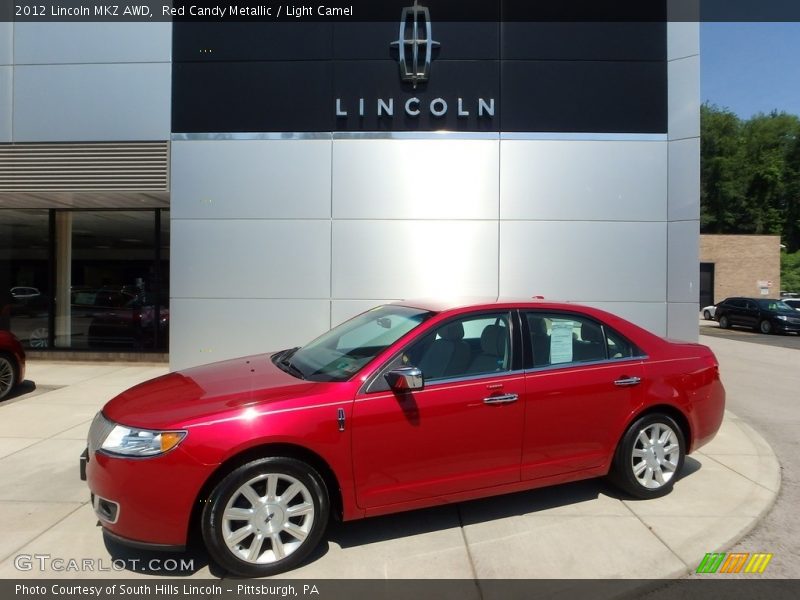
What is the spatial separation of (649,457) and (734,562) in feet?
3.09

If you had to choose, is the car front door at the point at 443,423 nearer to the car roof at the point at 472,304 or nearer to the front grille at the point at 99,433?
the car roof at the point at 472,304

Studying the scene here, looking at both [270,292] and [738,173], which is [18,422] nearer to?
[270,292]

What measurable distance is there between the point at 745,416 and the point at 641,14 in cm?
612

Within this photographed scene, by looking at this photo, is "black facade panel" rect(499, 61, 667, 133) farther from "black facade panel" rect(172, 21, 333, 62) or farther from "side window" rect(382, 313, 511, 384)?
"side window" rect(382, 313, 511, 384)

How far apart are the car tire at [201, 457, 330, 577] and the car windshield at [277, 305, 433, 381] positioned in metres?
0.66

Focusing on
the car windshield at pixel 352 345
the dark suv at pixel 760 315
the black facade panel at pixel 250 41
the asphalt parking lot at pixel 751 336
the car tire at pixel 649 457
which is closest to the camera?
the car windshield at pixel 352 345

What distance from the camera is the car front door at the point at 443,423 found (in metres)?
3.31

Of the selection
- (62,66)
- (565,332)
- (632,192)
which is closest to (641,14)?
(632,192)

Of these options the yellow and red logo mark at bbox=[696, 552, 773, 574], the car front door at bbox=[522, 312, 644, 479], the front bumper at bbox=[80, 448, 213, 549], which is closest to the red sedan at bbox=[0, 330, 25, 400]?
the front bumper at bbox=[80, 448, 213, 549]

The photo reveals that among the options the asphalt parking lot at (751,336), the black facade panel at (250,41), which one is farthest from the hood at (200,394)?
the asphalt parking lot at (751,336)

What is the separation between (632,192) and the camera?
844 cm

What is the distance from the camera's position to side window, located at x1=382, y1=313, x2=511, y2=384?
3.62 m

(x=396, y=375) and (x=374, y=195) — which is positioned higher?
(x=374, y=195)

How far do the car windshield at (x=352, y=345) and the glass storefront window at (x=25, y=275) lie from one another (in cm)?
962
